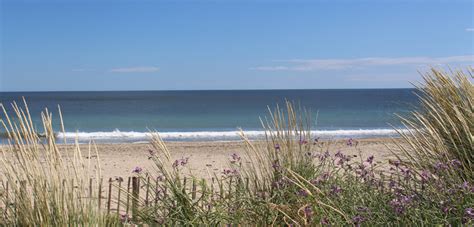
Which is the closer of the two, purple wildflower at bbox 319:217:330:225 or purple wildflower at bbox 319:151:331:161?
purple wildflower at bbox 319:217:330:225

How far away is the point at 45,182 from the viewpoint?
2.92m

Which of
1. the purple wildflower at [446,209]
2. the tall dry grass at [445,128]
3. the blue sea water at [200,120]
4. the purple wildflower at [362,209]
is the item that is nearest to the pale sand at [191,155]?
the blue sea water at [200,120]

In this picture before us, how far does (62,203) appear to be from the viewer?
2953 millimetres

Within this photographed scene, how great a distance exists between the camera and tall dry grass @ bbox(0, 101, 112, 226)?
9.64 feet

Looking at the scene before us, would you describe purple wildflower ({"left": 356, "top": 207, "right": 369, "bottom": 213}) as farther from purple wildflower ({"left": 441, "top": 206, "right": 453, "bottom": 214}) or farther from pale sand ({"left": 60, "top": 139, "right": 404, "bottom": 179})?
pale sand ({"left": 60, "top": 139, "right": 404, "bottom": 179})

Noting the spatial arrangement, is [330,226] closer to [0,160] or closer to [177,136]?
[0,160]

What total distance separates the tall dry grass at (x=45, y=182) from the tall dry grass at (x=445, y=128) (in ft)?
7.12

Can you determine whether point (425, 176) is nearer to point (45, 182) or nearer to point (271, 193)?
point (271, 193)

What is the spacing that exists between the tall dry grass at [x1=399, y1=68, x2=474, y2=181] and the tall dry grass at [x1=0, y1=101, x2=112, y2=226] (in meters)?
2.17

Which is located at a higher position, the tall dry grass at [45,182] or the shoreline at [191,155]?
the tall dry grass at [45,182]

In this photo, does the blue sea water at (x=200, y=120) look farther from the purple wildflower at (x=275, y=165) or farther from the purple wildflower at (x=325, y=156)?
the purple wildflower at (x=275, y=165)

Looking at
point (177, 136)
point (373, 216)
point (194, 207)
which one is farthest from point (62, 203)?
point (177, 136)

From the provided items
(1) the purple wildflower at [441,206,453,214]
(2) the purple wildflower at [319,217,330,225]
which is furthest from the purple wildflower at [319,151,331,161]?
(1) the purple wildflower at [441,206,453,214]

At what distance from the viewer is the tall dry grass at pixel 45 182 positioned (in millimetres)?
2939
